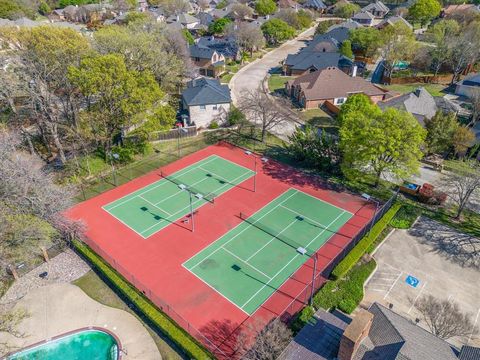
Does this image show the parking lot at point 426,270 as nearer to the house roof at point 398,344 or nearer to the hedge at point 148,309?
the house roof at point 398,344

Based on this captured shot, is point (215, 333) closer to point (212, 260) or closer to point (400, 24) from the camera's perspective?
point (212, 260)

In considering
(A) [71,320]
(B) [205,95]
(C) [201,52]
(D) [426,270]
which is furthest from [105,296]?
(C) [201,52]

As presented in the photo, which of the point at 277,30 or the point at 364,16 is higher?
the point at 364,16

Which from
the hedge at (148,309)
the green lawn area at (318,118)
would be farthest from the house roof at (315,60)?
the hedge at (148,309)

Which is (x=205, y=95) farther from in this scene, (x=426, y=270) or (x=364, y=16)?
(x=364, y=16)

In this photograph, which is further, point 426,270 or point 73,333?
point 426,270

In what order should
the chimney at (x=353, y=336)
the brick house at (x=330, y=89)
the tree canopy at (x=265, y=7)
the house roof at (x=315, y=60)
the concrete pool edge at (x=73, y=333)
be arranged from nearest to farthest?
1. the chimney at (x=353, y=336)
2. the concrete pool edge at (x=73, y=333)
3. the brick house at (x=330, y=89)
4. the house roof at (x=315, y=60)
5. the tree canopy at (x=265, y=7)
